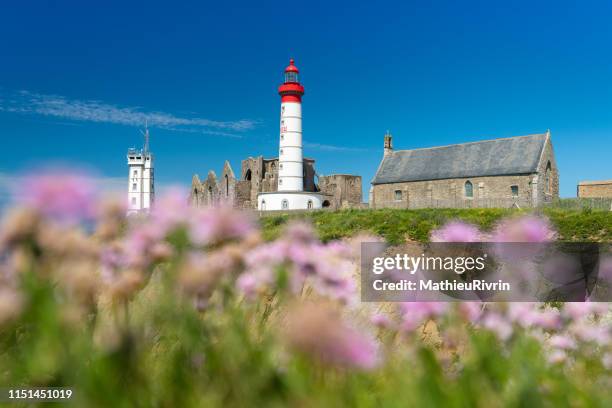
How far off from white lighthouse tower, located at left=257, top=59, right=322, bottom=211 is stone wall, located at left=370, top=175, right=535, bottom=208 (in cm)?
690

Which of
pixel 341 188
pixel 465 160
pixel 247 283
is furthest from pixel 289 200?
pixel 247 283

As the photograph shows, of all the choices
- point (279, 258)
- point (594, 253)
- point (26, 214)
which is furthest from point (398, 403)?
point (594, 253)

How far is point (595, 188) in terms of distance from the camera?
40594 millimetres

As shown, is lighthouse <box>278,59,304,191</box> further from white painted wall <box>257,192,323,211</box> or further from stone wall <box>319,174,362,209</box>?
stone wall <box>319,174,362,209</box>

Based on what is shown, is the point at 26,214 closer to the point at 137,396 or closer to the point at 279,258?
the point at 137,396

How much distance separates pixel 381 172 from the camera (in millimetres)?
47469

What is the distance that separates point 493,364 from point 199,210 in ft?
4.04

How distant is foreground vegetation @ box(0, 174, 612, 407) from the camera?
1281 millimetres

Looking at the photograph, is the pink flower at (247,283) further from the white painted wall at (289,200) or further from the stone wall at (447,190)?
the white painted wall at (289,200)

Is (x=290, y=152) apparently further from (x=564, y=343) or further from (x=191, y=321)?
(x=191, y=321)

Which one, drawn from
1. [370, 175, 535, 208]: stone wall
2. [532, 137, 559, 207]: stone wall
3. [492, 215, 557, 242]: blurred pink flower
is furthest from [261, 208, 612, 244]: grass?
[532, 137, 559, 207]: stone wall

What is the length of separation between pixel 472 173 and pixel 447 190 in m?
2.56

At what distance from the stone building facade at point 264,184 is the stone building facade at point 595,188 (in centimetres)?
Result: 2020

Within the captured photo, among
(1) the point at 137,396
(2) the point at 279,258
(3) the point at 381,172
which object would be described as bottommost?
(1) the point at 137,396
